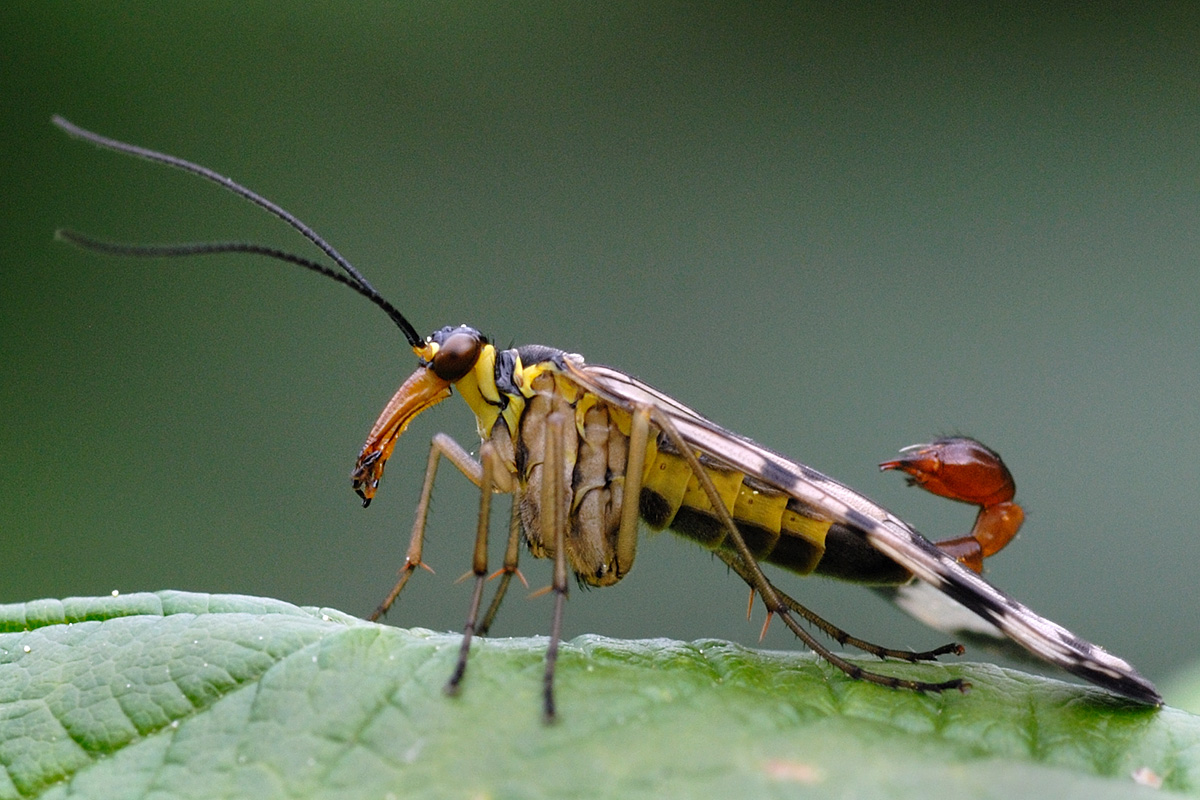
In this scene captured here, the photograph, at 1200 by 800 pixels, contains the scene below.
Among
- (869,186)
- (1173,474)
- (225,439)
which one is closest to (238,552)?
(225,439)

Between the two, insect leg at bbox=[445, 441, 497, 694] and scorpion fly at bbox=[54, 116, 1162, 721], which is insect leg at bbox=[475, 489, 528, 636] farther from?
insect leg at bbox=[445, 441, 497, 694]

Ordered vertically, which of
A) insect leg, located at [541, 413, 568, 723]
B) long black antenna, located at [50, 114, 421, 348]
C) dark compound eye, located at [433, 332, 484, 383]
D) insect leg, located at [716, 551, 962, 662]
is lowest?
insect leg, located at [716, 551, 962, 662]

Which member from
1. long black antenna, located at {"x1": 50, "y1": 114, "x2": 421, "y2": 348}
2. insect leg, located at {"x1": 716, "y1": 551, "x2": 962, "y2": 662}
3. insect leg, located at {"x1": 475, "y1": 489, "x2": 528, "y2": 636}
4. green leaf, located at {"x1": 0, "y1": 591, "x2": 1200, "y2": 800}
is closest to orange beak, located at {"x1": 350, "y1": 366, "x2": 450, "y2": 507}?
long black antenna, located at {"x1": 50, "y1": 114, "x2": 421, "y2": 348}

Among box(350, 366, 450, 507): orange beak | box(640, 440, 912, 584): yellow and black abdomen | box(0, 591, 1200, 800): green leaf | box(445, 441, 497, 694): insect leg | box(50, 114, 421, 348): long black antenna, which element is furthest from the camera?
box(350, 366, 450, 507): orange beak

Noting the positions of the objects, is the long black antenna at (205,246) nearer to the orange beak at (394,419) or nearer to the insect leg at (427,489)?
the orange beak at (394,419)

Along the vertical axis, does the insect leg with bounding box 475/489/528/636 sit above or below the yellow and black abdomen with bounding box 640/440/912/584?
below

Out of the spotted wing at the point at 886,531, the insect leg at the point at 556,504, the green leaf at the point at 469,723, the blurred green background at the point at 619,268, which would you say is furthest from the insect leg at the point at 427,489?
the blurred green background at the point at 619,268

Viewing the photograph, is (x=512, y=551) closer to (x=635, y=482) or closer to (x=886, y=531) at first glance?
(x=635, y=482)
